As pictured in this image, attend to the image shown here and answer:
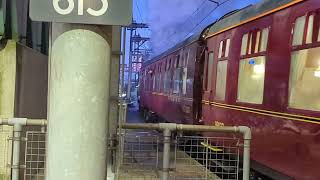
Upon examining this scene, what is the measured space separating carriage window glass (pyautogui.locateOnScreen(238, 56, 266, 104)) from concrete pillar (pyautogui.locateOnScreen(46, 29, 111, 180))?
5625 mm

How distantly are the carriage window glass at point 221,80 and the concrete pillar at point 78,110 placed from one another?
768 centimetres

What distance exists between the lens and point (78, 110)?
3643 millimetres

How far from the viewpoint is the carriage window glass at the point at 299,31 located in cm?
755

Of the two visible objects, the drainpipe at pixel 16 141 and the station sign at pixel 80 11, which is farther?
the drainpipe at pixel 16 141

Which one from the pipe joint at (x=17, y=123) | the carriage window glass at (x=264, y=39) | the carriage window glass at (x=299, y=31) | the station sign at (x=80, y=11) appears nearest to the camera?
the station sign at (x=80, y=11)

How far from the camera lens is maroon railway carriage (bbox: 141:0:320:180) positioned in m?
7.18

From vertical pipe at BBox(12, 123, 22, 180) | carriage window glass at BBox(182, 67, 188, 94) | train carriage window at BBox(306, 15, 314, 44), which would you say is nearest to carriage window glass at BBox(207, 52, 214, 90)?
carriage window glass at BBox(182, 67, 188, 94)

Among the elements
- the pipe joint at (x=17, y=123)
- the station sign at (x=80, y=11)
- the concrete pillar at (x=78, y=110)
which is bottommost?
the pipe joint at (x=17, y=123)

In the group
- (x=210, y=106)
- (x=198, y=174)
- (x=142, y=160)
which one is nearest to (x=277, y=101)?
(x=198, y=174)

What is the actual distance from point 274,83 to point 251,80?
1243 millimetres

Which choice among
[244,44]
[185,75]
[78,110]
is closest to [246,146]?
[244,44]

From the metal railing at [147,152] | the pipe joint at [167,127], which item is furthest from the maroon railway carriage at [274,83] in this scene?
the pipe joint at [167,127]

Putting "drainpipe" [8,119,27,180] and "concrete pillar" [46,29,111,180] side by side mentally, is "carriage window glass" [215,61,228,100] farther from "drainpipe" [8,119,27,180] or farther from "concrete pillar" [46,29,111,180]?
"concrete pillar" [46,29,111,180]

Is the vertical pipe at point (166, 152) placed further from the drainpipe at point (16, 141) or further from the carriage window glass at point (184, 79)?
the carriage window glass at point (184, 79)
